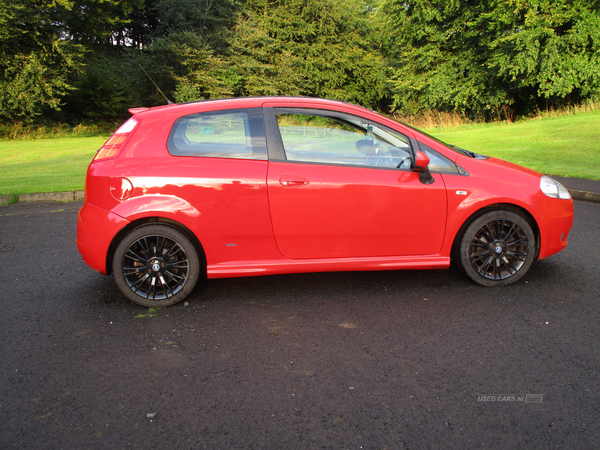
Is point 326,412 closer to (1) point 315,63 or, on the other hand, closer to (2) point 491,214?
(2) point 491,214

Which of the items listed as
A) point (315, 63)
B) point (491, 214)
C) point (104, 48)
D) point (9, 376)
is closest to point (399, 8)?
point (315, 63)

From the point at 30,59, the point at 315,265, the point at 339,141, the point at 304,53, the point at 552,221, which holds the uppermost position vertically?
the point at 304,53

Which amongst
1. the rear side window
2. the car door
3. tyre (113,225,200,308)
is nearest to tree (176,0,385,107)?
the rear side window

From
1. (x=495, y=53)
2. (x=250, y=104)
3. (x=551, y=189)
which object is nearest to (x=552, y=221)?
(x=551, y=189)

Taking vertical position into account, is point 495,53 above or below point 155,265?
above

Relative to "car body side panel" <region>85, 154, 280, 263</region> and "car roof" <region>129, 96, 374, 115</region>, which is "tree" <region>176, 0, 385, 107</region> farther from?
"car body side panel" <region>85, 154, 280, 263</region>

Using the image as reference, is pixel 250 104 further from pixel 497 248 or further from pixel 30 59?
pixel 30 59

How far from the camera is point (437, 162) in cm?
407

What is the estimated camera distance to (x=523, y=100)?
33.7 m

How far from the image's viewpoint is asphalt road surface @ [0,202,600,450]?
2.31 meters

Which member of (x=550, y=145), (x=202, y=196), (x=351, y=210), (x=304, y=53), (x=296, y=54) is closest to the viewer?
(x=202, y=196)

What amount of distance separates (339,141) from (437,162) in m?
0.91

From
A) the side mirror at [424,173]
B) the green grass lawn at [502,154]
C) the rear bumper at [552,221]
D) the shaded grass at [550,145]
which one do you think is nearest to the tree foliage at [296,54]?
the green grass lawn at [502,154]

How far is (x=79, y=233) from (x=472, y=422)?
3390mm
